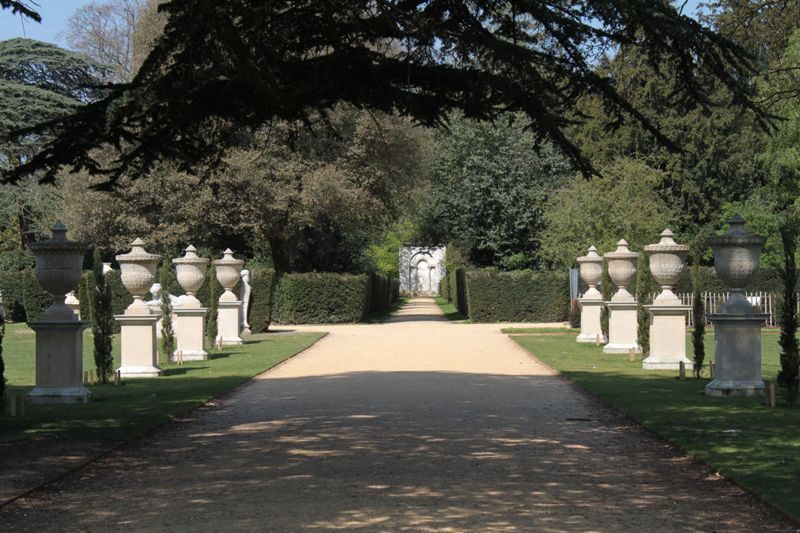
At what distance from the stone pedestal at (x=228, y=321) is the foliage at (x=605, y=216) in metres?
14.6

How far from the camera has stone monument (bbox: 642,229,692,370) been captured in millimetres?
18906

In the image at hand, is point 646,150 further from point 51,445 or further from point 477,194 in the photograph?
point 51,445

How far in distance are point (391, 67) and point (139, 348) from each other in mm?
10203

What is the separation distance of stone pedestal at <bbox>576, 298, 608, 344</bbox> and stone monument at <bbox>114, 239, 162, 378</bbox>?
1250 cm

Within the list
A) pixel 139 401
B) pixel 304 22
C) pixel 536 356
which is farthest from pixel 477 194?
pixel 304 22

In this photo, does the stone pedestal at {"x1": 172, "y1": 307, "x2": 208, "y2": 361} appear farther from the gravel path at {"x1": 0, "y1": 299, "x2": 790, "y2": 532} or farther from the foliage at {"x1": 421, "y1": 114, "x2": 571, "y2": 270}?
the foliage at {"x1": 421, "y1": 114, "x2": 571, "y2": 270}

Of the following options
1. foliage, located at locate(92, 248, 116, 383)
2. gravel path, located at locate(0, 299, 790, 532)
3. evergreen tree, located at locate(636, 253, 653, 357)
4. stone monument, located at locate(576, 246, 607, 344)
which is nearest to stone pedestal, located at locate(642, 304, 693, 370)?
evergreen tree, located at locate(636, 253, 653, 357)

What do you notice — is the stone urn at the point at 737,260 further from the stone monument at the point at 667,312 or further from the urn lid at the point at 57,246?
the urn lid at the point at 57,246

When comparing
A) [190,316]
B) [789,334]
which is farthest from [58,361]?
[789,334]

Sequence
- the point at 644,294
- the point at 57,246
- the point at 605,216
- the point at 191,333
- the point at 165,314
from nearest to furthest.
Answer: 1. the point at 57,246
2. the point at 644,294
3. the point at 165,314
4. the point at 191,333
5. the point at 605,216

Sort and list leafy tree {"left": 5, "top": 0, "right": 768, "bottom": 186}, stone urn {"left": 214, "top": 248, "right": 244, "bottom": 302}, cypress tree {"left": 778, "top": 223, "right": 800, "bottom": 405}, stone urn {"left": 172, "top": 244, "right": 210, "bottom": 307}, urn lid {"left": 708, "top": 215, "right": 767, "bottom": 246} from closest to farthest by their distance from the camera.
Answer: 1. leafy tree {"left": 5, "top": 0, "right": 768, "bottom": 186}
2. cypress tree {"left": 778, "top": 223, "right": 800, "bottom": 405}
3. urn lid {"left": 708, "top": 215, "right": 767, "bottom": 246}
4. stone urn {"left": 172, "top": 244, "right": 210, "bottom": 307}
5. stone urn {"left": 214, "top": 248, "right": 244, "bottom": 302}

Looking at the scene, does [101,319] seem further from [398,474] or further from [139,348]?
[398,474]

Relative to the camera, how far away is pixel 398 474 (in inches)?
343

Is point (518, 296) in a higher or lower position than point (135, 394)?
higher
